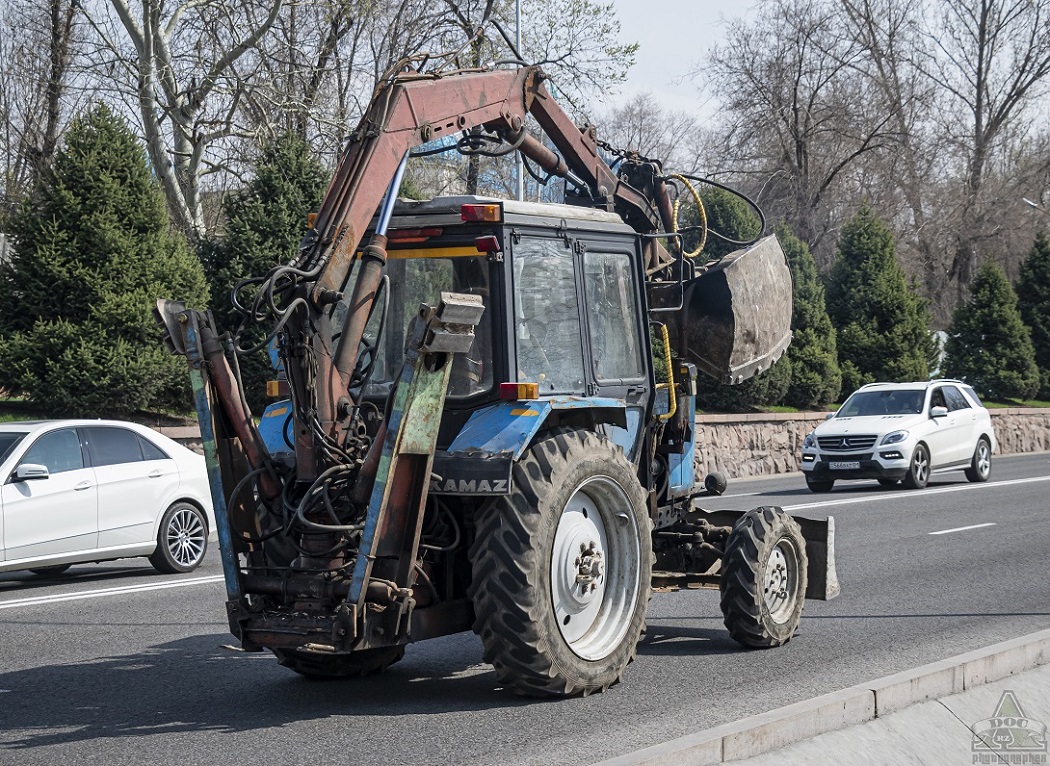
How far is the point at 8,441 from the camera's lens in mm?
12555

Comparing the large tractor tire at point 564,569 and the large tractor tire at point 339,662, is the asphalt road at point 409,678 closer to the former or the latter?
the large tractor tire at point 339,662

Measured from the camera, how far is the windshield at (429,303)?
7250 millimetres

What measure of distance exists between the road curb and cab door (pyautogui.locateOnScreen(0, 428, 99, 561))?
8215mm

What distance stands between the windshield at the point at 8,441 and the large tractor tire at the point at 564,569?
23.5ft

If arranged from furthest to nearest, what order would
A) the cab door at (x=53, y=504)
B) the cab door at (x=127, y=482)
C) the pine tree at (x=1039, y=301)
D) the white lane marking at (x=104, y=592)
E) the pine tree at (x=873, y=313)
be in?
1. the pine tree at (x=1039, y=301)
2. the pine tree at (x=873, y=313)
3. the cab door at (x=127, y=482)
4. the cab door at (x=53, y=504)
5. the white lane marking at (x=104, y=592)

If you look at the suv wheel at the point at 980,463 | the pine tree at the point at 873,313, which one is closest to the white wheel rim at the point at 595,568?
the suv wheel at the point at 980,463

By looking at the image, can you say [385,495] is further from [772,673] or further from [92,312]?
[92,312]

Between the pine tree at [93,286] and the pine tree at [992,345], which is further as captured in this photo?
the pine tree at [992,345]

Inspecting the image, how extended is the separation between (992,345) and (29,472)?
3956 centimetres

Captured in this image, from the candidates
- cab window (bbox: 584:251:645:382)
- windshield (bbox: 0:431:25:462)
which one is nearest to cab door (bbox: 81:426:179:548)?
windshield (bbox: 0:431:25:462)

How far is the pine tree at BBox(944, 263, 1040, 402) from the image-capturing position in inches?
1778

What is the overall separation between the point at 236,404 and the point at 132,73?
83.3ft

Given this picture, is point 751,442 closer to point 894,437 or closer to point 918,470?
point 918,470

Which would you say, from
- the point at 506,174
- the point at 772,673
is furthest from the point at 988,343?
the point at 772,673
